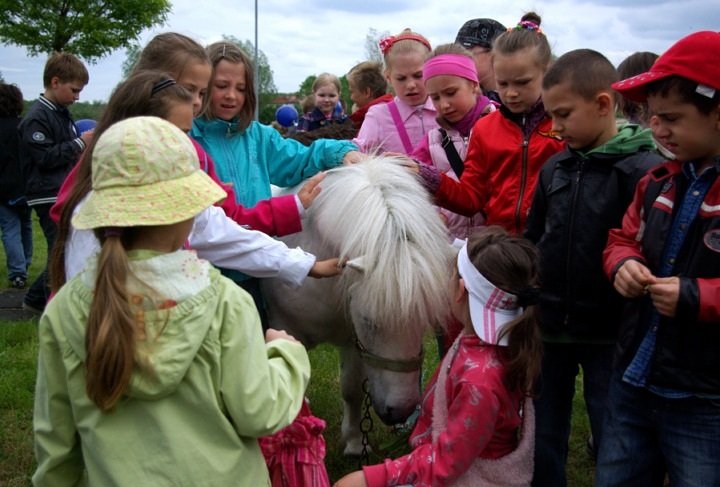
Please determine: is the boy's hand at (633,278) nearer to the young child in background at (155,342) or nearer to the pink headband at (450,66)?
the young child in background at (155,342)

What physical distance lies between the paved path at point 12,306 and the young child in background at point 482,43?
4583 millimetres

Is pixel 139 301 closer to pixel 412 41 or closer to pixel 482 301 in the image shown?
pixel 482 301

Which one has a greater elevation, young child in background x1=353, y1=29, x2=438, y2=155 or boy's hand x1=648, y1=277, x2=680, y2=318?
young child in background x1=353, y1=29, x2=438, y2=155

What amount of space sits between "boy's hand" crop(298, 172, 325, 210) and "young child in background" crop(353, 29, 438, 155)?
2.82 ft

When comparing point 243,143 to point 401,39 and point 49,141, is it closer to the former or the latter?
point 401,39

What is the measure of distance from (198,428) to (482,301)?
3.16 feet

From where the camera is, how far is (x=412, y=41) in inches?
150

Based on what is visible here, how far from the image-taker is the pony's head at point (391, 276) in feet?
8.18

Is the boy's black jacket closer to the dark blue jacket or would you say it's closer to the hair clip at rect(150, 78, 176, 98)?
the hair clip at rect(150, 78, 176, 98)

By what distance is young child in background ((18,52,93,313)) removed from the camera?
20.7 ft

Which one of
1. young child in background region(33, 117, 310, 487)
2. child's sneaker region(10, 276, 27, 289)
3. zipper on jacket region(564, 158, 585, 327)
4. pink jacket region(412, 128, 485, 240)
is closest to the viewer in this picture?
young child in background region(33, 117, 310, 487)

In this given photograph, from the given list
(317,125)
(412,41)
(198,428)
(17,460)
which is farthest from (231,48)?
(317,125)

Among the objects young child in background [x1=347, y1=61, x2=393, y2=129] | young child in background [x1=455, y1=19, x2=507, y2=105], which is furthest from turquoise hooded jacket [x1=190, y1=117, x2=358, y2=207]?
young child in background [x1=347, y1=61, x2=393, y2=129]

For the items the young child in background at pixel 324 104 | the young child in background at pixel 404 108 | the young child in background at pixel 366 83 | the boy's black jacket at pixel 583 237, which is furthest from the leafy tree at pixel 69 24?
the boy's black jacket at pixel 583 237
